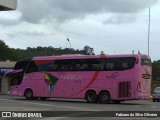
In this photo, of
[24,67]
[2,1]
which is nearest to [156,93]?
[24,67]

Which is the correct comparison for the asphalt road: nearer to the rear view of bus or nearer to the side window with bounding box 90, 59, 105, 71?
the rear view of bus

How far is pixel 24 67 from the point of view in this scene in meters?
35.0

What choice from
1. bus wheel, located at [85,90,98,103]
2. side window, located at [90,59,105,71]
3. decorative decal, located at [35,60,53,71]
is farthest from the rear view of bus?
decorative decal, located at [35,60,53,71]

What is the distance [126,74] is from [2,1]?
76.1 feet

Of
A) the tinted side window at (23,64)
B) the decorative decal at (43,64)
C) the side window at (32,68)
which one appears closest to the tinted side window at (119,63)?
the decorative decal at (43,64)

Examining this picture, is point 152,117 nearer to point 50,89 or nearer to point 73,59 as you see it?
point 73,59

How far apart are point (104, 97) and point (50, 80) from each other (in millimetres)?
5137

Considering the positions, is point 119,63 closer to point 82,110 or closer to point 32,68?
point 32,68

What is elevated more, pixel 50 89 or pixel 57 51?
pixel 57 51

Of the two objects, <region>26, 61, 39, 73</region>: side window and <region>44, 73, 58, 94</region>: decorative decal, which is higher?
<region>26, 61, 39, 73</region>: side window

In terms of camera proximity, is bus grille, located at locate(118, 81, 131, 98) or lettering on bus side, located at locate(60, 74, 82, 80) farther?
lettering on bus side, located at locate(60, 74, 82, 80)

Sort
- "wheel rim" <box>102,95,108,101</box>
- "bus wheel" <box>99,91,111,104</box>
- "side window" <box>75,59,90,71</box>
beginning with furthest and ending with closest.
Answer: "side window" <box>75,59,90,71</box> < "wheel rim" <box>102,95,108,101</box> < "bus wheel" <box>99,91,111,104</box>

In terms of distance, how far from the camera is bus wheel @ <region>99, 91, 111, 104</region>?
30306 millimetres

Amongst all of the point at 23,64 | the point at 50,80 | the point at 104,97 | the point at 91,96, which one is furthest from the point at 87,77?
the point at 23,64
